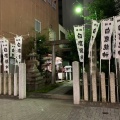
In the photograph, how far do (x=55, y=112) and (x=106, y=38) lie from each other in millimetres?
4297

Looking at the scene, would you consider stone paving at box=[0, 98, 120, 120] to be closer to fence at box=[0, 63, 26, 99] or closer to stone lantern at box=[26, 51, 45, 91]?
fence at box=[0, 63, 26, 99]

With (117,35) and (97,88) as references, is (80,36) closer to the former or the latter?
(117,35)

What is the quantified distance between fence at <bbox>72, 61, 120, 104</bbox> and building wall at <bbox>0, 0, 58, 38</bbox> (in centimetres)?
904

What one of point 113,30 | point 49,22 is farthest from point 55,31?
point 113,30

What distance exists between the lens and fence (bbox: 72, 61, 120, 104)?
845cm

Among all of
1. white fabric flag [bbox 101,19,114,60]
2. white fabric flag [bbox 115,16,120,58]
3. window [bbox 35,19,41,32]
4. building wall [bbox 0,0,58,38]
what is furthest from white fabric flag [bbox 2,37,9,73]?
window [bbox 35,19,41,32]

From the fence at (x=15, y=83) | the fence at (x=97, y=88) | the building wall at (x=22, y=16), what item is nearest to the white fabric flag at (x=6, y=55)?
the fence at (x=15, y=83)

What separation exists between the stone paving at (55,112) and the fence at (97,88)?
54cm

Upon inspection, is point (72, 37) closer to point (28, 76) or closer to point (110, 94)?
point (28, 76)

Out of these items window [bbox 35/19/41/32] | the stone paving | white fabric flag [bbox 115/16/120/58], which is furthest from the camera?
window [bbox 35/19/41/32]

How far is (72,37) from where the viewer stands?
12.7 metres

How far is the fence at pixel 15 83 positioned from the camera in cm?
1047

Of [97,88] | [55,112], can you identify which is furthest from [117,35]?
[55,112]

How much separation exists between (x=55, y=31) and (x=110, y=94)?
824 inches
